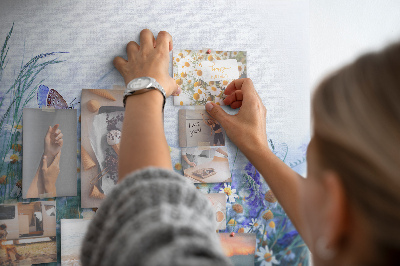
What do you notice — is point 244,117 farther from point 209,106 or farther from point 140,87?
point 140,87

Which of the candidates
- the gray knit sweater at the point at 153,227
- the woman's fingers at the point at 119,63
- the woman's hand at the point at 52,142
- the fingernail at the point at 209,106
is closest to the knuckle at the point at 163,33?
the woman's fingers at the point at 119,63

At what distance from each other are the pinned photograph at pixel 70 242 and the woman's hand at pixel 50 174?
84mm

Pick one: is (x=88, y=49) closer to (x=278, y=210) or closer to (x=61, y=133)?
(x=61, y=133)

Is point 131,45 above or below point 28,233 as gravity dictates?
above

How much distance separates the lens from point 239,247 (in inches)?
37.9

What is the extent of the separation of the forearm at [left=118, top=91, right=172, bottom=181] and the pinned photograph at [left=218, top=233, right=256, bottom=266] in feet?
1.45

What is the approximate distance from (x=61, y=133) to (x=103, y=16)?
1.08 feet

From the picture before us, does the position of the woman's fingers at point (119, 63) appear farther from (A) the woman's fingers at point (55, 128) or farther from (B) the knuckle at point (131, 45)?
(A) the woman's fingers at point (55, 128)

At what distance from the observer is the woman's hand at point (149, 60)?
2.78 ft

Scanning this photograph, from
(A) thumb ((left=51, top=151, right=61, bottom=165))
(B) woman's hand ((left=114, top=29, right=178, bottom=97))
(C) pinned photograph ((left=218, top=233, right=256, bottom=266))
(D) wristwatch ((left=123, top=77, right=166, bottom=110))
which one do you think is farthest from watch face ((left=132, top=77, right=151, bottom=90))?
(C) pinned photograph ((left=218, top=233, right=256, bottom=266))

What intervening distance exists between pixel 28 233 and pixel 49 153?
206mm

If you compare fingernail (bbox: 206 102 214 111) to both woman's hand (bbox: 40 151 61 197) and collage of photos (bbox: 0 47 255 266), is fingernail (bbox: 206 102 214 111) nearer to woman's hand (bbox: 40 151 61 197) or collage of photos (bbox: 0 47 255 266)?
collage of photos (bbox: 0 47 255 266)

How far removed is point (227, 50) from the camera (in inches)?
38.9

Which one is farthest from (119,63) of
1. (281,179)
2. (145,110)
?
(281,179)
